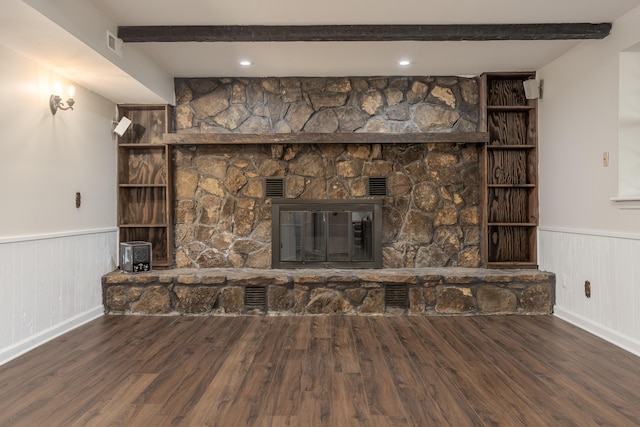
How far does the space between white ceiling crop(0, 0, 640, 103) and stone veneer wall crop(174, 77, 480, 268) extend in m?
0.22

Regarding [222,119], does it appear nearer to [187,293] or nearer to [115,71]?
[115,71]

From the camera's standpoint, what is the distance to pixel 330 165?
472 centimetres

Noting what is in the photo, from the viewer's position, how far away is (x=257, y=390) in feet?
7.97

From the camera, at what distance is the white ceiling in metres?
2.94

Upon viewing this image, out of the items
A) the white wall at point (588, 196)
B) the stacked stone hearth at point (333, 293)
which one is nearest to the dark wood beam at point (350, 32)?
the white wall at point (588, 196)

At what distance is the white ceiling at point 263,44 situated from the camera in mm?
2936

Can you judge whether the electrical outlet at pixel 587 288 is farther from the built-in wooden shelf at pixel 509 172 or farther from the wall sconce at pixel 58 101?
the wall sconce at pixel 58 101

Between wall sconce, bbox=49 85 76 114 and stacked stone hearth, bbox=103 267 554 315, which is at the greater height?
wall sconce, bbox=49 85 76 114

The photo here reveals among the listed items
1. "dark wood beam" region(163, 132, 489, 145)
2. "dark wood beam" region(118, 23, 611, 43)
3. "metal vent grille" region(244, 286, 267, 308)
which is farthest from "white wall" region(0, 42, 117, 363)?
"metal vent grille" region(244, 286, 267, 308)

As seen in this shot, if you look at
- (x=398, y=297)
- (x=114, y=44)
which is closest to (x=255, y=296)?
(x=398, y=297)

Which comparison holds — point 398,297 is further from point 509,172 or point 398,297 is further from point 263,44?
point 263,44

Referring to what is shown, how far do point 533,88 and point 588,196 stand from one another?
1.33m

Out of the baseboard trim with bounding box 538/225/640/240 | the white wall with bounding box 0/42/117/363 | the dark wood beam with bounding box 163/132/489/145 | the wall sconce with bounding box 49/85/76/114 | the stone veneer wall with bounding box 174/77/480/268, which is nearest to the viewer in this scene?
the white wall with bounding box 0/42/117/363

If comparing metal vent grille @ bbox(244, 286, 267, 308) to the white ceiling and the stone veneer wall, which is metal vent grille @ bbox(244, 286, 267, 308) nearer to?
the stone veneer wall
